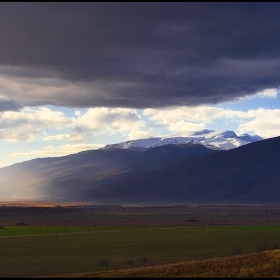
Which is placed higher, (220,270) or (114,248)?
(220,270)

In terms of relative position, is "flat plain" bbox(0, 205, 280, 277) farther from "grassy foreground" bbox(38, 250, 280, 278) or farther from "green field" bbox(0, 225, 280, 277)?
"grassy foreground" bbox(38, 250, 280, 278)

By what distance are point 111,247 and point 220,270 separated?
3596 cm

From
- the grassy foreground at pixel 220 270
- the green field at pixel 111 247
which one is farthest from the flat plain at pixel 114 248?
the grassy foreground at pixel 220 270

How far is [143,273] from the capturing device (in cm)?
2811

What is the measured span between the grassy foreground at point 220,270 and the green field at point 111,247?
50.9 ft

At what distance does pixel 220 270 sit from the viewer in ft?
91.2

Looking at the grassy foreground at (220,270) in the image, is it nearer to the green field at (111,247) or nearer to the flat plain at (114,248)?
the flat plain at (114,248)

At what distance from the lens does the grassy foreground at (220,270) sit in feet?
88.5

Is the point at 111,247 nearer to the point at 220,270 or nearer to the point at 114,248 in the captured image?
the point at 114,248

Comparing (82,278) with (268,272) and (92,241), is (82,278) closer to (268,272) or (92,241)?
(268,272)

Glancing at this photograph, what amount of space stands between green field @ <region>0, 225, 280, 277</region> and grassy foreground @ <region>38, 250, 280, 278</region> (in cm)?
1551

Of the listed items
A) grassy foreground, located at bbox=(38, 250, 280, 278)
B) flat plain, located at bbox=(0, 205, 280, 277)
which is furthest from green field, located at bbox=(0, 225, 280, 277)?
grassy foreground, located at bbox=(38, 250, 280, 278)

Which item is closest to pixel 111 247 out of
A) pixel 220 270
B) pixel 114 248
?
pixel 114 248

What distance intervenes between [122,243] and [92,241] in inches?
157
